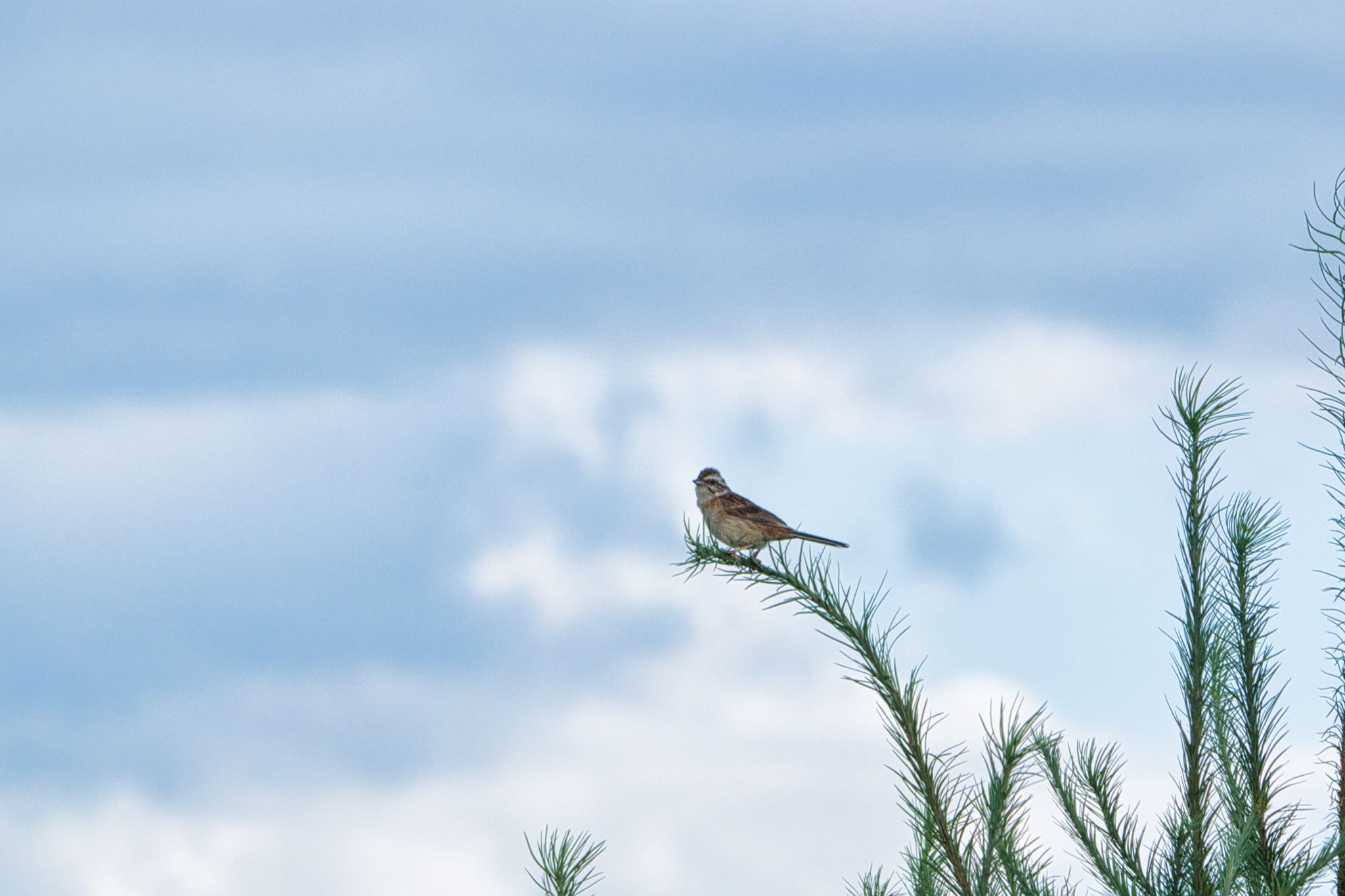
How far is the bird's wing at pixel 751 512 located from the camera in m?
14.4

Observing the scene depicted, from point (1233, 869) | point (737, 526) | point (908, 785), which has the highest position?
point (737, 526)

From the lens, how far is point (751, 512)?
48.2 feet

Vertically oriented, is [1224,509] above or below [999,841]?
above

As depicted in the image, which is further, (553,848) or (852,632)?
(852,632)

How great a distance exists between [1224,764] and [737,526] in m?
9.79

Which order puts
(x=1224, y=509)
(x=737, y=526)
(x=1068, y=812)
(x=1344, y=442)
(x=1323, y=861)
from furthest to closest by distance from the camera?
(x=737, y=526), (x=1068, y=812), (x=1224, y=509), (x=1344, y=442), (x=1323, y=861)

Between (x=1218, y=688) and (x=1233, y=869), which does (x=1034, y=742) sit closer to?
(x=1218, y=688)

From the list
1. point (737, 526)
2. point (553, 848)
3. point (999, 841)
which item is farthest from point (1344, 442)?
point (737, 526)

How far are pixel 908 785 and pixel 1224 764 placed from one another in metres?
1.22

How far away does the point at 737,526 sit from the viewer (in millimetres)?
14578

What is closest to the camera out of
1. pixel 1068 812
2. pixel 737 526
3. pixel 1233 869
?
pixel 1233 869

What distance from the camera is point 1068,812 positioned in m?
5.55

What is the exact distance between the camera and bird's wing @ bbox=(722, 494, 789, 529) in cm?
1439

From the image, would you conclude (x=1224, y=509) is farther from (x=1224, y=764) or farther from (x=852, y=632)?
(x=852, y=632)
